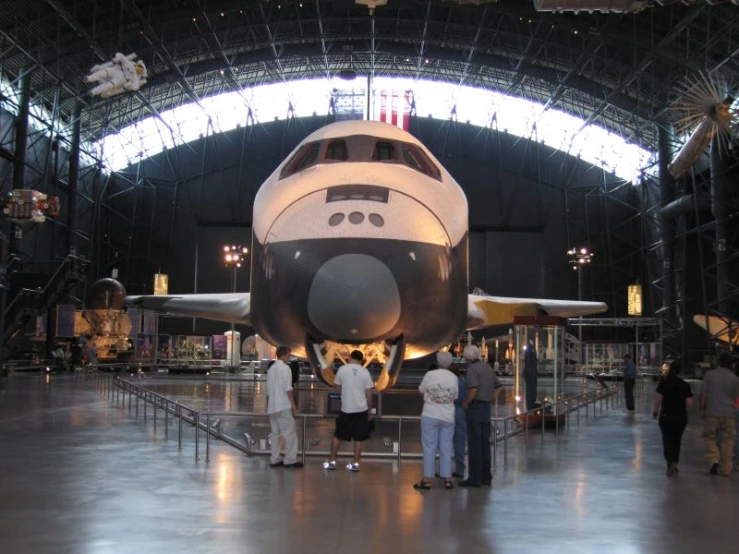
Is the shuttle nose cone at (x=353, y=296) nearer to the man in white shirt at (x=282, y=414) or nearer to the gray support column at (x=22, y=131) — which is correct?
the man in white shirt at (x=282, y=414)

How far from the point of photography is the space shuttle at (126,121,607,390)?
265 inches

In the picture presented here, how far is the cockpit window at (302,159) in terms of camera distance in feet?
28.1

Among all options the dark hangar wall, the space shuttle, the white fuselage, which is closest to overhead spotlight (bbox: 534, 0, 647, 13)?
the space shuttle

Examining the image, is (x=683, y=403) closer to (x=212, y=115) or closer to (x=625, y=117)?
(x=625, y=117)

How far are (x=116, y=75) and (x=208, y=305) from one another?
38.0 ft

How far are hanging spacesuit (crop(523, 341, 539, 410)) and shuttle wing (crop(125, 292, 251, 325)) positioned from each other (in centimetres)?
414

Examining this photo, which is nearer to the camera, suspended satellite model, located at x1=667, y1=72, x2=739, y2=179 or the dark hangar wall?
suspended satellite model, located at x1=667, y1=72, x2=739, y2=179

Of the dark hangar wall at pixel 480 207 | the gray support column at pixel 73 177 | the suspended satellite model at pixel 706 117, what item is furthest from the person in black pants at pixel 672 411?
the dark hangar wall at pixel 480 207

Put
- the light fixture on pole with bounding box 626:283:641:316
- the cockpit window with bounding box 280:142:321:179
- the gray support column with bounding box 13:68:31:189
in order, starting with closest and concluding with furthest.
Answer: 1. the cockpit window with bounding box 280:142:321:179
2. the gray support column with bounding box 13:68:31:189
3. the light fixture on pole with bounding box 626:283:641:316

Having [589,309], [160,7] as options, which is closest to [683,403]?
[589,309]

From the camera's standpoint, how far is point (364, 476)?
6004mm

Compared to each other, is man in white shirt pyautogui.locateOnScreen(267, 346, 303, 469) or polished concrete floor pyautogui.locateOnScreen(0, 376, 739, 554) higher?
man in white shirt pyautogui.locateOnScreen(267, 346, 303, 469)

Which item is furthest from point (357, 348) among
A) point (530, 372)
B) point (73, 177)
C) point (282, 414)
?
point (73, 177)

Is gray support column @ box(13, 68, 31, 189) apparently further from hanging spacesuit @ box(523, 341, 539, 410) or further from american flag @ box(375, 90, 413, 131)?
hanging spacesuit @ box(523, 341, 539, 410)
